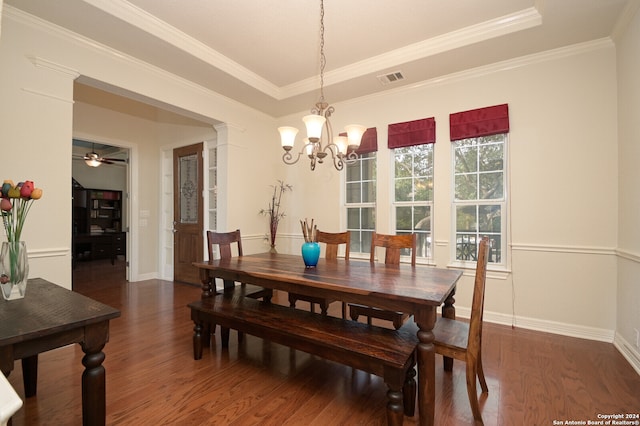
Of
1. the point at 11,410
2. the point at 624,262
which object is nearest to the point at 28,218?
the point at 11,410

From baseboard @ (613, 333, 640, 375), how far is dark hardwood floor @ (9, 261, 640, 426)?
0.05 metres

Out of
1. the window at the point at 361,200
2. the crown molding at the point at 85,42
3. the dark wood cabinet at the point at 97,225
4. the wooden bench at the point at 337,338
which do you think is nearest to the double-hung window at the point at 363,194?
the window at the point at 361,200

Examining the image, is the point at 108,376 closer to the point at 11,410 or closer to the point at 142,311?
the point at 142,311

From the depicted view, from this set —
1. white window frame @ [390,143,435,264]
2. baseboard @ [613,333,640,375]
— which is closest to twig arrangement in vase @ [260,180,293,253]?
white window frame @ [390,143,435,264]

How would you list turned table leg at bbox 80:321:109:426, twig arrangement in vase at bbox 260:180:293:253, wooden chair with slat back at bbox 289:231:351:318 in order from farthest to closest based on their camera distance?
twig arrangement in vase at bbox 260:180:293:253
wooden chair with slat back at bbox 289:231:351:318
turned table leg at bbox 80:321:109:426

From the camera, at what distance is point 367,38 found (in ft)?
9.91

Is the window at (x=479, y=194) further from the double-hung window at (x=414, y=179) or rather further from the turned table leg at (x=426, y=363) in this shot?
the turned table leg at (x=426, y=363)

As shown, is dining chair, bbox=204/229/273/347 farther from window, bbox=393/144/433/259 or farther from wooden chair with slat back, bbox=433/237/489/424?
window, bbox=393/144/433/259

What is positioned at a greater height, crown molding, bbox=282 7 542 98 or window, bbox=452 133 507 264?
crown molding, bbox=282 7 542 98

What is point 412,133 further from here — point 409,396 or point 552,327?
point 409,396

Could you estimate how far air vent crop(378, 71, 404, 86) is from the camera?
138 inches

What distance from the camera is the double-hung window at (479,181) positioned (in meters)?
3.28

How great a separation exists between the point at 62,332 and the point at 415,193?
360cm

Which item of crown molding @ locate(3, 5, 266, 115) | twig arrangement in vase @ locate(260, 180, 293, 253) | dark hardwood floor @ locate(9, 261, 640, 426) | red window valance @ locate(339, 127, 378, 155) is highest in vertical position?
crown molding @ locate(3, 5, 266, 115)
